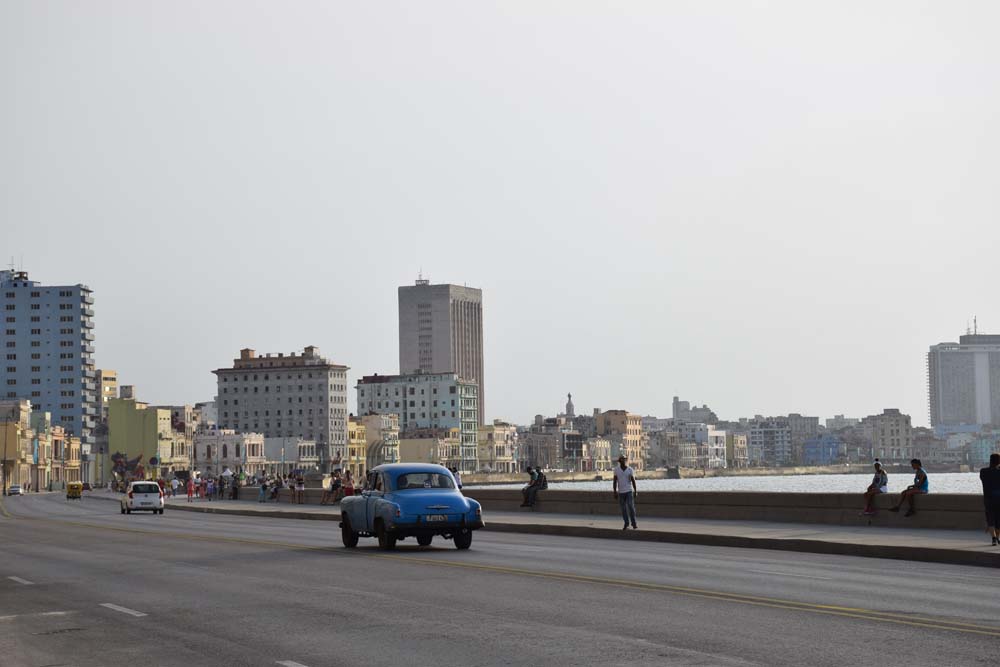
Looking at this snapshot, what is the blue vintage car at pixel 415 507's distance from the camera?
29609 mm

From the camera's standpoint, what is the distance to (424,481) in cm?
3038

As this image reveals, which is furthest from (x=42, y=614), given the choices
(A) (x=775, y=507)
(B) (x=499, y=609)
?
(A) (x=775, y=507)

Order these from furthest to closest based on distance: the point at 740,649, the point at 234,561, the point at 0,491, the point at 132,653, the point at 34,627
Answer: the point at 0,491 → the point at 234,561 → the point at 34,627 → the point at 132,653 → the point at 740,649

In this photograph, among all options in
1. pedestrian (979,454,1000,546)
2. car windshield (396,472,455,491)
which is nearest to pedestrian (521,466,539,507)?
car windshield (396,472,455,491)

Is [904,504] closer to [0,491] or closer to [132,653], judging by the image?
[132,653]

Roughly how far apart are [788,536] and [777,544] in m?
1.29

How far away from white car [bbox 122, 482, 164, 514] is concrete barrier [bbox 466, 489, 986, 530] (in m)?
22.9

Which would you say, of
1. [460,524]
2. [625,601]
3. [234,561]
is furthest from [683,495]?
[625,601]

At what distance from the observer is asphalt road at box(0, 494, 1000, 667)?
13.9 m

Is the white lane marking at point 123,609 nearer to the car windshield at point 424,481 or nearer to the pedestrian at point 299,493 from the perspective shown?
the car windshield at point 424,481

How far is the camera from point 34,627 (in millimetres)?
17469

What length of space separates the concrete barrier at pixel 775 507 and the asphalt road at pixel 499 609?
17.8 ft

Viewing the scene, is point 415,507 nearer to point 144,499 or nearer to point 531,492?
point 531,492

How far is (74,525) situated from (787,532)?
2985 cm
